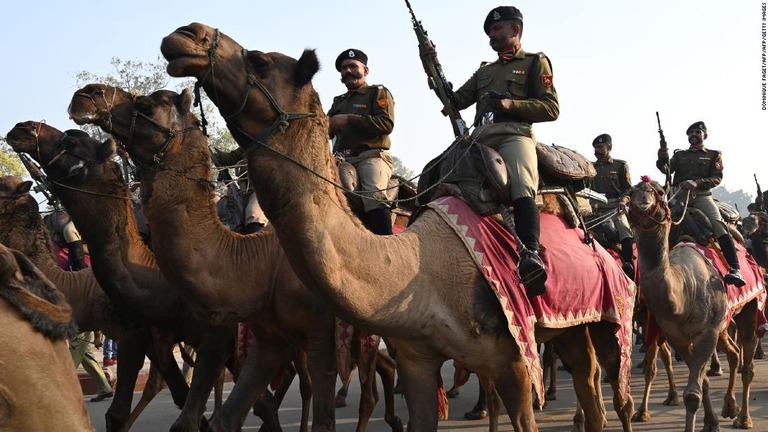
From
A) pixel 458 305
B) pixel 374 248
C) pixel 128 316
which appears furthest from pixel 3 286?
pixel 128 316

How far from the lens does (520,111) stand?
6.77 meters

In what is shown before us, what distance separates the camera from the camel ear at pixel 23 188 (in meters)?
8.75

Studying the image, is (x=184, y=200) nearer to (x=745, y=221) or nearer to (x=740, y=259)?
(x=740, y=259)

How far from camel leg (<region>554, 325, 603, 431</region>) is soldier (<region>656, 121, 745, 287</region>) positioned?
177 inches

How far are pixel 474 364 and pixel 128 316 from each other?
140 inches

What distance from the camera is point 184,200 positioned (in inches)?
267

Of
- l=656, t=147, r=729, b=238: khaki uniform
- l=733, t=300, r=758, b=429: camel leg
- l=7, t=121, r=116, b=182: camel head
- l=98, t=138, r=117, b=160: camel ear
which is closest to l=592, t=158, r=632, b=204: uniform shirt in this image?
l=656, t=147, r=729, b=238: khaki uniform

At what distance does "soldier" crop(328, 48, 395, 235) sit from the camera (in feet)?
26.0

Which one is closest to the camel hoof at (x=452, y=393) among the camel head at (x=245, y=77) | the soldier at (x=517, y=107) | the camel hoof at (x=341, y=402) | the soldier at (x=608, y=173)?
the camel hoof at (x=341, y=402)

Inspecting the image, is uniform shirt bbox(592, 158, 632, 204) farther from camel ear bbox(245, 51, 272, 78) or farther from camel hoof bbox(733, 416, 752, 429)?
camel ear bbox(245, 51, 272, 78)

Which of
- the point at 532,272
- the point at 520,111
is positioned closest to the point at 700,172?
the point at 520,111

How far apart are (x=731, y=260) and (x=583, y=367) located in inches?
176

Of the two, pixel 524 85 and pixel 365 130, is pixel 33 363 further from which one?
pixel 365 130

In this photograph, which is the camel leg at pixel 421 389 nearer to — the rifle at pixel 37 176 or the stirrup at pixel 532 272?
the stirrup at pixel 532 272
